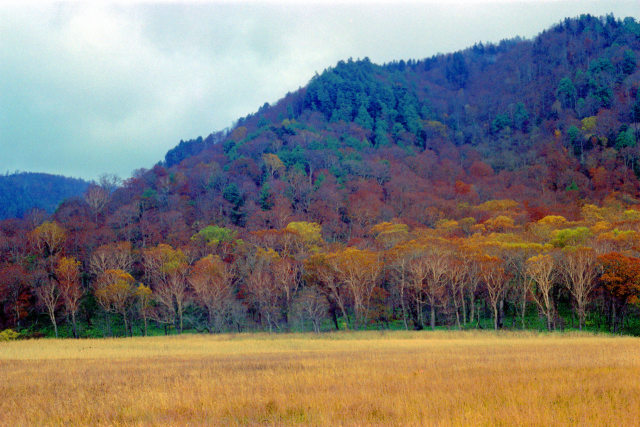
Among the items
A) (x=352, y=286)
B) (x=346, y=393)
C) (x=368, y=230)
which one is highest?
(x=368, y=230)

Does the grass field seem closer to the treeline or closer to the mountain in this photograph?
the treeline

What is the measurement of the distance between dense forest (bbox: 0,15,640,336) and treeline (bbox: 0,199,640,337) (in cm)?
33

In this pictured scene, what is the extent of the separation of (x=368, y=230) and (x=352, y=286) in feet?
154

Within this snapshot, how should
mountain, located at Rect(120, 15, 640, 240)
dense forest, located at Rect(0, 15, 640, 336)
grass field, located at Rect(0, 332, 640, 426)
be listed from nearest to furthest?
grass field, located at Rect(0, 332, 640, 426)
dense forest, located at Rect(0, 15, 640, 336)
mountain, located at Rect(120, 15, 640, 240)

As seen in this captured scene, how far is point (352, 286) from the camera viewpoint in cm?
5372

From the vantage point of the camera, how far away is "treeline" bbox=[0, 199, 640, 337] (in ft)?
164

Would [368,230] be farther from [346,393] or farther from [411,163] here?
[346,393]

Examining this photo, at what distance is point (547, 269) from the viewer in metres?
48.8

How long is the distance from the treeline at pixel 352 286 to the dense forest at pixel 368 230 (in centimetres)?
33

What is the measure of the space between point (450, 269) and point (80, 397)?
151 feet

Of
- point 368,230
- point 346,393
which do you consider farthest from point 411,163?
point 346,393

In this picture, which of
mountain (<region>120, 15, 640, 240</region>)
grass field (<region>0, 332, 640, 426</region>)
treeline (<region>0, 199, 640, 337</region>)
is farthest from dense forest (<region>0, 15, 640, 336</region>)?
grass field (<region>0, 332, 640, 426</region>)

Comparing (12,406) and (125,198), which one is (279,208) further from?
(12,406)

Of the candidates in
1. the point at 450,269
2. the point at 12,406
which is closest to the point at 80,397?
→ the point at 12,406
